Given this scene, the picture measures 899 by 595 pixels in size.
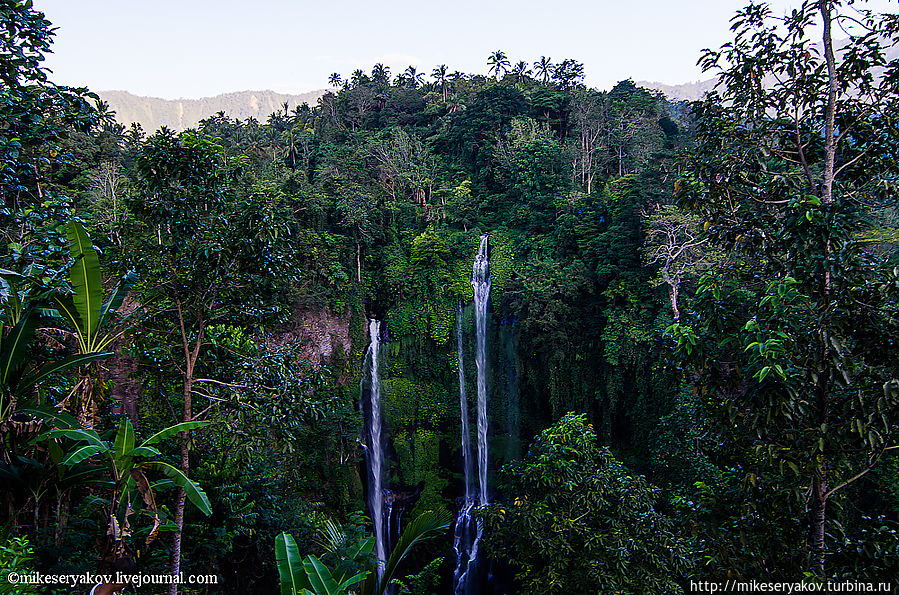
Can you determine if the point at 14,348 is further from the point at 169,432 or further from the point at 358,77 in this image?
the point at 358,77

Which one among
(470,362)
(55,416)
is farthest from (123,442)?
(470,362)

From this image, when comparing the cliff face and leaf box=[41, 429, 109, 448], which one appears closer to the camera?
leaf box=[41, 429, 109, 448]

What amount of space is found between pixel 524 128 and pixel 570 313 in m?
10.2

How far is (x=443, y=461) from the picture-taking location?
59.1ft

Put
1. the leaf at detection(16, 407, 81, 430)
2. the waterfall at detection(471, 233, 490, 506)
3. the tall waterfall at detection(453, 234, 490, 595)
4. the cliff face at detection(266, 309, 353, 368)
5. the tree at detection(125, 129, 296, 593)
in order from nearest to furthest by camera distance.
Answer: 1. the leaf at detection(16, 407, 81, 430)
2. the tree at detection(125, 129, 296, 593)
3. the tall waterfall at detection(453, 234, 490, 595)
4. the cliff face at detection(266, 309, 353, 368)
5. the waterfall at detection(471, 233, 490, 506)

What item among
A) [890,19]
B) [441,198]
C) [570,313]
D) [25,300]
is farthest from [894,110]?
[441,198]

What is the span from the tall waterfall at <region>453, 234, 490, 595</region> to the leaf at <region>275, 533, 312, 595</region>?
13.0 meters

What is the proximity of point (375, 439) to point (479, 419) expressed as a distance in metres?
3.95

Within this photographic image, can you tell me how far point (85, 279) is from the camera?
4.92 m

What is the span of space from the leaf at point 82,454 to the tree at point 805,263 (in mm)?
4944

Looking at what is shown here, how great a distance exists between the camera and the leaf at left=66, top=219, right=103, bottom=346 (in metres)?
4.91

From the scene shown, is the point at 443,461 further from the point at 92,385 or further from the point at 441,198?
the point at 92,385

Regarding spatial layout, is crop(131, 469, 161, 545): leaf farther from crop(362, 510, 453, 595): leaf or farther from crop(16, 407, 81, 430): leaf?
crop(362, 510, 453, 595): leaf

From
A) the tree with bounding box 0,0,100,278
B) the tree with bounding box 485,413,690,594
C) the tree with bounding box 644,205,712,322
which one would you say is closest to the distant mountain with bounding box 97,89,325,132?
the tree with bounding box 644,205,712,322
